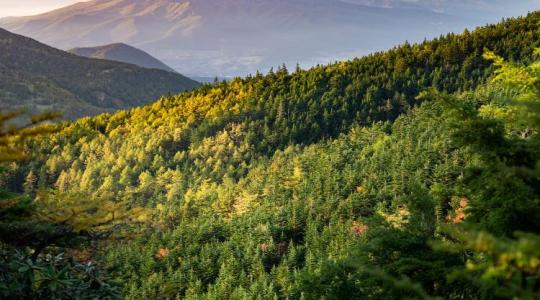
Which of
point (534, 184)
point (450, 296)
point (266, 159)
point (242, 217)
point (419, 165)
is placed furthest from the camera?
point (266, 159)

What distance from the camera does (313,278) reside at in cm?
1623

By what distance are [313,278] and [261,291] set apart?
2374 inches

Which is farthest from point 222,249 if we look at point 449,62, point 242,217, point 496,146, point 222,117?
point 449,62

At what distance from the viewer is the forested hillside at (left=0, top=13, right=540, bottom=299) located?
9.98 m

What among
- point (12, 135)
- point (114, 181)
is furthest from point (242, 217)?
point (12, 135)

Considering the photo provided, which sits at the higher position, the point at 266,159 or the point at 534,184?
the point at 534,184

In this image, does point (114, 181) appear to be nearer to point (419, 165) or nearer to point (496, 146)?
point (419, 165)

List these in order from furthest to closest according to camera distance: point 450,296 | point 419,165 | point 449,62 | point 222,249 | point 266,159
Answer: point 449,62 < point 266,159 < point 419,165 < point 222,249 < point 450,296

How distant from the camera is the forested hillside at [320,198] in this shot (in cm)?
998

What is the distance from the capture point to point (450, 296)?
12969 mm

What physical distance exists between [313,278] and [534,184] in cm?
789

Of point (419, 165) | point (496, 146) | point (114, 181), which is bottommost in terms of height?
point (114, 181)

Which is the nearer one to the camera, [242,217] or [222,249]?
[222,249]

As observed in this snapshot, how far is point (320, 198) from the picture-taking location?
11306 cm
